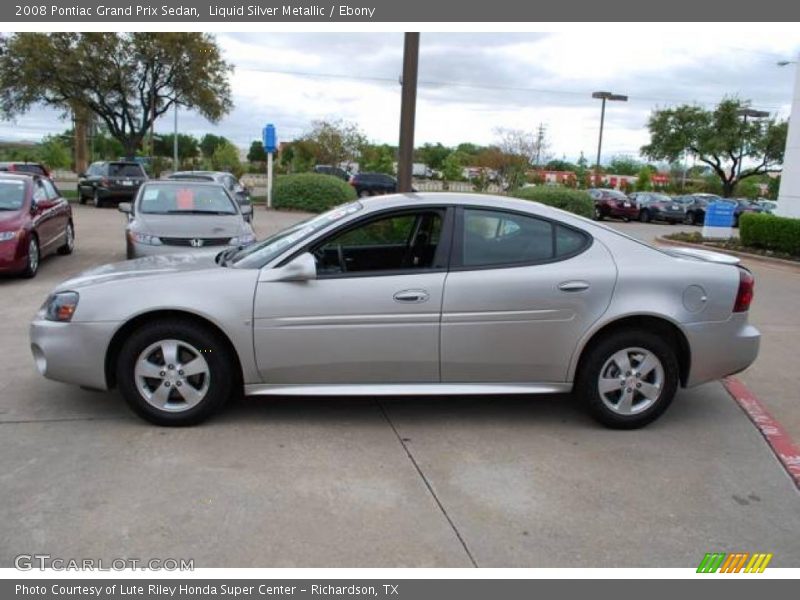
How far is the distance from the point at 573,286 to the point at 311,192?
20281 millimetres

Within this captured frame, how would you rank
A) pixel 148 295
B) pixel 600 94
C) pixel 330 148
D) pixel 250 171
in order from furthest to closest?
pixel 250 171 → pixel 600 94 → pixel 330 148 → pixel 148 295

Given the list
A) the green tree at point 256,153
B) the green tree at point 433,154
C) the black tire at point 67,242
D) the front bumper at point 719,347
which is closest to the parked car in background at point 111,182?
the black tire at point 67,242

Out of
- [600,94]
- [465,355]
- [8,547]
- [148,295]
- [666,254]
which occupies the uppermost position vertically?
[600,94]

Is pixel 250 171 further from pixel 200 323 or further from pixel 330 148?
pixel 200 323

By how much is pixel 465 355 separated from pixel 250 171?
62329 millimetres

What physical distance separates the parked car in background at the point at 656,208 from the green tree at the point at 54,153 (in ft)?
167

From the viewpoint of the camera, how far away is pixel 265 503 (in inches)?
142

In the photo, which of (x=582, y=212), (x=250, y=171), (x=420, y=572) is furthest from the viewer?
(x=250, y=171)

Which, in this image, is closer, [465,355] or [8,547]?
[8,547]

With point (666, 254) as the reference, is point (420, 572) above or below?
below

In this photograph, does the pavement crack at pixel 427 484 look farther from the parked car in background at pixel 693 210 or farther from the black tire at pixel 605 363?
the parked car in background at pixel 693 210

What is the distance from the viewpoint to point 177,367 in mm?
4473

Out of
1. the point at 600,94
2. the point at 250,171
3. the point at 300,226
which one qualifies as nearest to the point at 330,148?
the point at 600,94

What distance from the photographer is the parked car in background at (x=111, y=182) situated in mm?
23531
